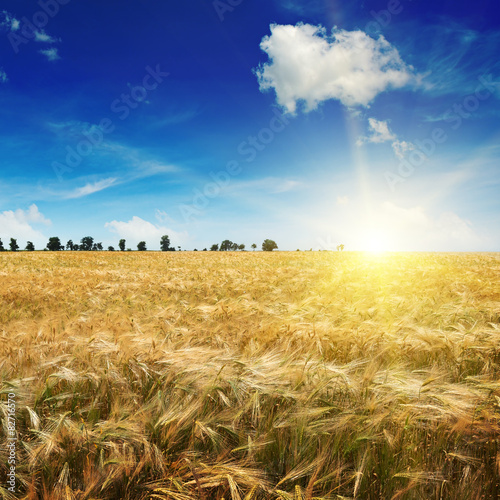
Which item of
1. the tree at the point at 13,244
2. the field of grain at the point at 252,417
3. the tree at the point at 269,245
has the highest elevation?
the tree at the point at 269,245

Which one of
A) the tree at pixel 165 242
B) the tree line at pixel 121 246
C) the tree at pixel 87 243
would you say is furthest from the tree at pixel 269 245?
the tree at pixel 87 243

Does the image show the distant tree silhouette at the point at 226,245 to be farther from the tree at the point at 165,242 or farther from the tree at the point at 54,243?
the tree at the point at 54,243

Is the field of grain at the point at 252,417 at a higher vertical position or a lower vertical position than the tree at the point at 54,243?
lower

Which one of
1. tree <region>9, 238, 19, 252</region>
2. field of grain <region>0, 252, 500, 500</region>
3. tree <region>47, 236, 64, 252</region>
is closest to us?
field of grain <region>0, 252, 500, 500</region>

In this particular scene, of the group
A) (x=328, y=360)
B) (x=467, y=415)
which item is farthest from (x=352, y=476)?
(x=328, y=360)

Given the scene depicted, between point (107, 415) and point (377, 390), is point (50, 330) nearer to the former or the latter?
point (107, 415)

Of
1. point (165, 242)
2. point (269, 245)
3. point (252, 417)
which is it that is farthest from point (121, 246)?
point (252, 417)

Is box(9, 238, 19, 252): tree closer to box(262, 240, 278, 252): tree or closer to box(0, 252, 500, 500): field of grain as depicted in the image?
box(262, 240, 278, 252): tree

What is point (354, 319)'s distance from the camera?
3.67 meters

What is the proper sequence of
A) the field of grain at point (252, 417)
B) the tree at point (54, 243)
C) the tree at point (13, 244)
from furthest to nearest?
1. the tree at point (54, 243)
2. the tree at point (13, 244)
3. the field of grain at point (252, 417)

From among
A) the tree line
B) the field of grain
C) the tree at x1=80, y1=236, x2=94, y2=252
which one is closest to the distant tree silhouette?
the tree line

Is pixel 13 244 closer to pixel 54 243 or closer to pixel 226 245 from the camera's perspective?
pixel 54 243

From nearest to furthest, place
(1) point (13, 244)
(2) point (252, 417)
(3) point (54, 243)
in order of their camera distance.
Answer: (2) point (252, 417) → (1) point (13, 244) → (3) point (54, 243)

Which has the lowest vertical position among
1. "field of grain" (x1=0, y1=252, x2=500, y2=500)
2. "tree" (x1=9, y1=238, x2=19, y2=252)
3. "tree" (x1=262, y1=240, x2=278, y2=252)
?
"field of grain" (x1=0, y1=252, x2=500, y2=500)
